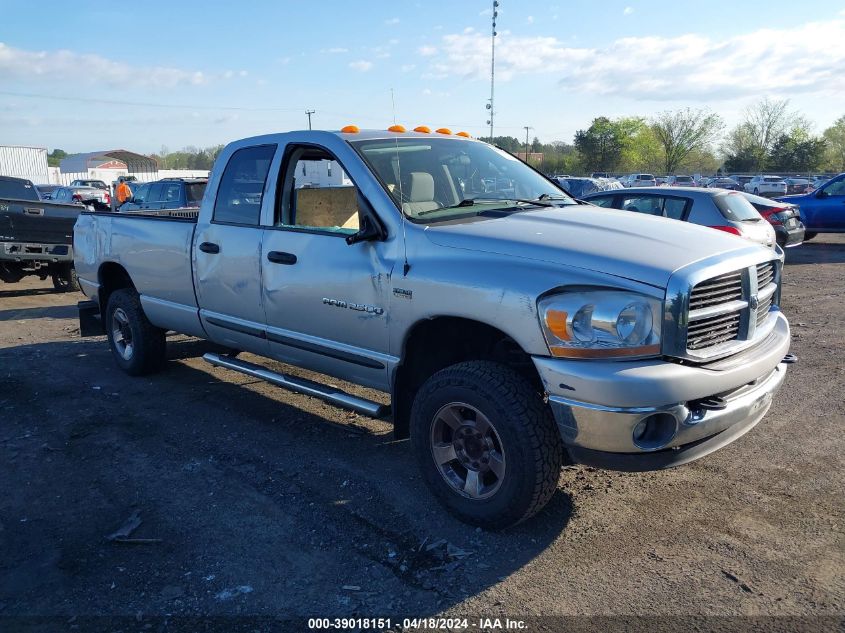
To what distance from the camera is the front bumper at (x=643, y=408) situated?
2.96m

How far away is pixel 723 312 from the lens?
3295mm

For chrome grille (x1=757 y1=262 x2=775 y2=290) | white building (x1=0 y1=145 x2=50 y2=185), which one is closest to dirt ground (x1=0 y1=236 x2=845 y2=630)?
chrome grille (x1=757 y1=262 x2=775 y2=290)

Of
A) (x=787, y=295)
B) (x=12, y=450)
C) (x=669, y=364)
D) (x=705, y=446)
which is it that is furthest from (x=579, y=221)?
(x=787, y=295)

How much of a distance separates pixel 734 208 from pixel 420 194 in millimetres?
7691

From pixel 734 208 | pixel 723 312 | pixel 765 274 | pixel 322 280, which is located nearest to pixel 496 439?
pixel 723 312

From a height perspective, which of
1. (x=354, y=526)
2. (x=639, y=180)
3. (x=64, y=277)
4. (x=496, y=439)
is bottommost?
(x=354, y=526)

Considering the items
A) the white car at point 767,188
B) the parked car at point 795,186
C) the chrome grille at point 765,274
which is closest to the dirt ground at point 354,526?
the chrome grille at point 765,274

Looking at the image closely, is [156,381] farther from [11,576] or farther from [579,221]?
[579,221]

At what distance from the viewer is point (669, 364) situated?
3.05 metres

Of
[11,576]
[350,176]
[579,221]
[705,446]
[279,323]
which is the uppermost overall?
[350,176]

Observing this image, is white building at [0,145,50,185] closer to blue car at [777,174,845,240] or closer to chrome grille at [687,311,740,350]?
→ blue car at [777,174,845,240]

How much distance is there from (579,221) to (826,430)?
2.53m

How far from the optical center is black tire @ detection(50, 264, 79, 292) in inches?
467

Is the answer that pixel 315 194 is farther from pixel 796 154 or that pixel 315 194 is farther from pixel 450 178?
pixel 796 154
